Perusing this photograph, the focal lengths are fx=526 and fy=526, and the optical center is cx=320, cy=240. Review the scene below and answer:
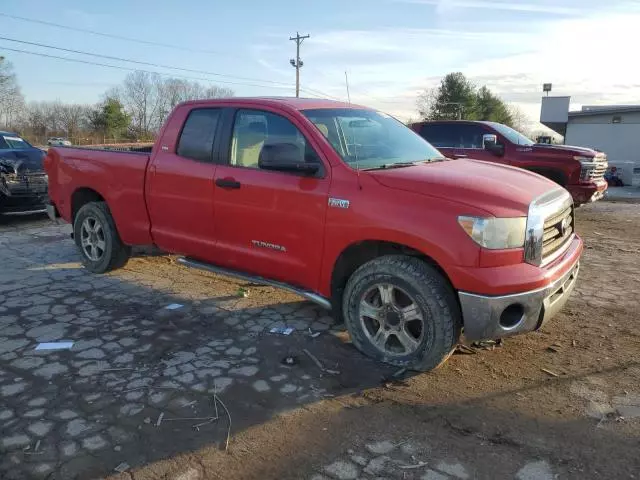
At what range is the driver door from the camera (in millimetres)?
4043

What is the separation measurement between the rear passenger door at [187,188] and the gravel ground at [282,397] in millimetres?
649

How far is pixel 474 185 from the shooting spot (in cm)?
359

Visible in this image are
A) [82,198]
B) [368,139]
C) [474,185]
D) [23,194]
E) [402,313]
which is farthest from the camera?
[23,194]

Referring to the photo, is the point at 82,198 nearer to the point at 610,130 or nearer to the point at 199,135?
the point at 199,135

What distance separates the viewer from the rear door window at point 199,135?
484 centimetres

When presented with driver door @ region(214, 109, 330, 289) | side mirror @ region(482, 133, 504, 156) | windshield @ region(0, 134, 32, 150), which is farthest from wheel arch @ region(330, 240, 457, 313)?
windshield @ region(0, 134, 32, 150)

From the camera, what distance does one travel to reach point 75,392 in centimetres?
342

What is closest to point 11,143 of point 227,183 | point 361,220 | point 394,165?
point 227,183

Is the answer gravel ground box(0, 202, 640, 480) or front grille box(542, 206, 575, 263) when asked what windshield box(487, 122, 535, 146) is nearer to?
gravel ground box(0, 202, 640, 480)

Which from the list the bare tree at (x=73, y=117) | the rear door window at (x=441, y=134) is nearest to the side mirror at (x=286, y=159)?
the rear door window at (x=441, y=134)

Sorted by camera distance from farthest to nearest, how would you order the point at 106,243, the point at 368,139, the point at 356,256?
the point at 106,243, the point at 368,139, the point at 356,256

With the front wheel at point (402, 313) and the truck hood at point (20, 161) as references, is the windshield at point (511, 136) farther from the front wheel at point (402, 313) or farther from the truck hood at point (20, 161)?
the truck hood at point (20, 161)

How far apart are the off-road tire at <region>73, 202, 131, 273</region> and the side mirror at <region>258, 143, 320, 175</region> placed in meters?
2.66

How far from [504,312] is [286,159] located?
1910 mm
